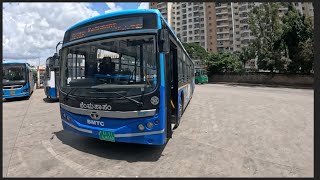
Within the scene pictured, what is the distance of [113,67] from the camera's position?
5.31m

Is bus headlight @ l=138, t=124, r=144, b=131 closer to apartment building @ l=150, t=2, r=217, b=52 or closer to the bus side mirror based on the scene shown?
the bus side mirror

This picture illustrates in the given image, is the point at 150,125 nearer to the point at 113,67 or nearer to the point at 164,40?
the point at 113,67

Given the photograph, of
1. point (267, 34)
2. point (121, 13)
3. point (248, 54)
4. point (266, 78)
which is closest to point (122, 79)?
point (121, 13)

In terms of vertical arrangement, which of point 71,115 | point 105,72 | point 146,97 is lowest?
point 71,115

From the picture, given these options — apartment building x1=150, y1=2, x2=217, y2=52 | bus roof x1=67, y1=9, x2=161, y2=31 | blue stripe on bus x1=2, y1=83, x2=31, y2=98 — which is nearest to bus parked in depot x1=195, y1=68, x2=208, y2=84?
blue stripe on bus x1=2, y1=83, x2=31, y2=98

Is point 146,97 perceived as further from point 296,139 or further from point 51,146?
point 296,139

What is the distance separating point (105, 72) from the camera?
5.33 m

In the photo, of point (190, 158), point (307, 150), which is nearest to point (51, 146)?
point (190, 158)

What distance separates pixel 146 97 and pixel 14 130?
550 centimetres

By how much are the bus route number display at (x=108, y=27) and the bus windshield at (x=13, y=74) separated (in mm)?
13210

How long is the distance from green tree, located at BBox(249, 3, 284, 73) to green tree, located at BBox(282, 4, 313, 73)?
1.37 metres

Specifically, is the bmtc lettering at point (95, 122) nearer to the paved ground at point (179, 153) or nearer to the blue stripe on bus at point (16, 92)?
the paved ground at point (179, 153)

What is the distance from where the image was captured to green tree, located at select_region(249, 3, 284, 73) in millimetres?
32062

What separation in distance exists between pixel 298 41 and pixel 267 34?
5165 mm
